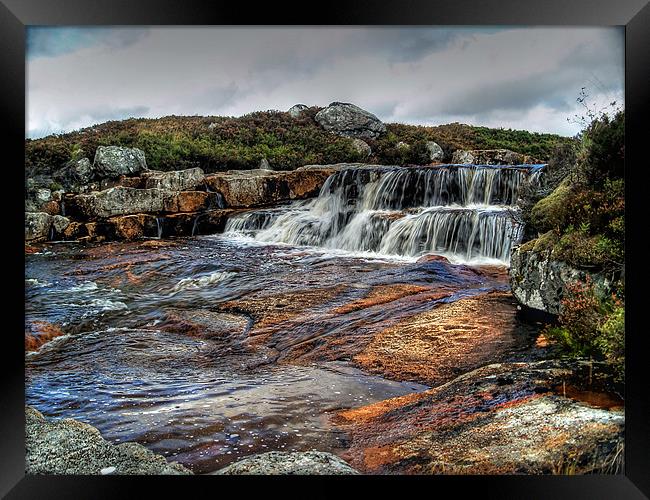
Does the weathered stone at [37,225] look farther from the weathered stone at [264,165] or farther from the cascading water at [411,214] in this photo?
the weathered stone at [264,165]

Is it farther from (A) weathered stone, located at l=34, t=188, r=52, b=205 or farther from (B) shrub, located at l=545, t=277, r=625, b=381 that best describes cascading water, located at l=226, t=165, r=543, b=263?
(A) weathered stone, located at l=34, t=188, r=52, b=205

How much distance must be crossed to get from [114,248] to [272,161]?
1602 millimetres

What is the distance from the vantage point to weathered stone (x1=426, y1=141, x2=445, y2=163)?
4195 millimetres

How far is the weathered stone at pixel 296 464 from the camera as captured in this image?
11.5ft

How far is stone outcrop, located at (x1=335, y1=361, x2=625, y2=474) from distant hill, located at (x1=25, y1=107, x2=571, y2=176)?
188cm

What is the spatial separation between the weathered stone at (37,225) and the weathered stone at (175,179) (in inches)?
34.7

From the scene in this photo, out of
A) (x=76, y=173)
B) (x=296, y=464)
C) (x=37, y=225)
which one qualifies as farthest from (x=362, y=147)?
(x=37, y=225)

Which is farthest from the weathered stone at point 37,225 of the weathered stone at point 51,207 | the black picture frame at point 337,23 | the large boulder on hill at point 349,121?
the large boulder on hill at point 349,121

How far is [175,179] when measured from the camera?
458 centimetres

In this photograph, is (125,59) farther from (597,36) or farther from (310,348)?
(597,36)

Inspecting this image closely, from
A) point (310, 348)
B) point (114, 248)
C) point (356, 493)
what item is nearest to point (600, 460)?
point (356, 493)

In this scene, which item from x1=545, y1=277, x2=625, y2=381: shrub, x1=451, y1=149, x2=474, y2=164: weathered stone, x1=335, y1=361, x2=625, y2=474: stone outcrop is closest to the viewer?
x1=335, y1=361, x2=625, y2=474: stone outcrop

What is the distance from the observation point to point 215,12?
12.0ft

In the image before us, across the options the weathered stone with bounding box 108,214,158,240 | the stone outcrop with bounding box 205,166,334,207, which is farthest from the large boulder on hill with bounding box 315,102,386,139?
the weathered stone with bounding box 108,214,158,240
